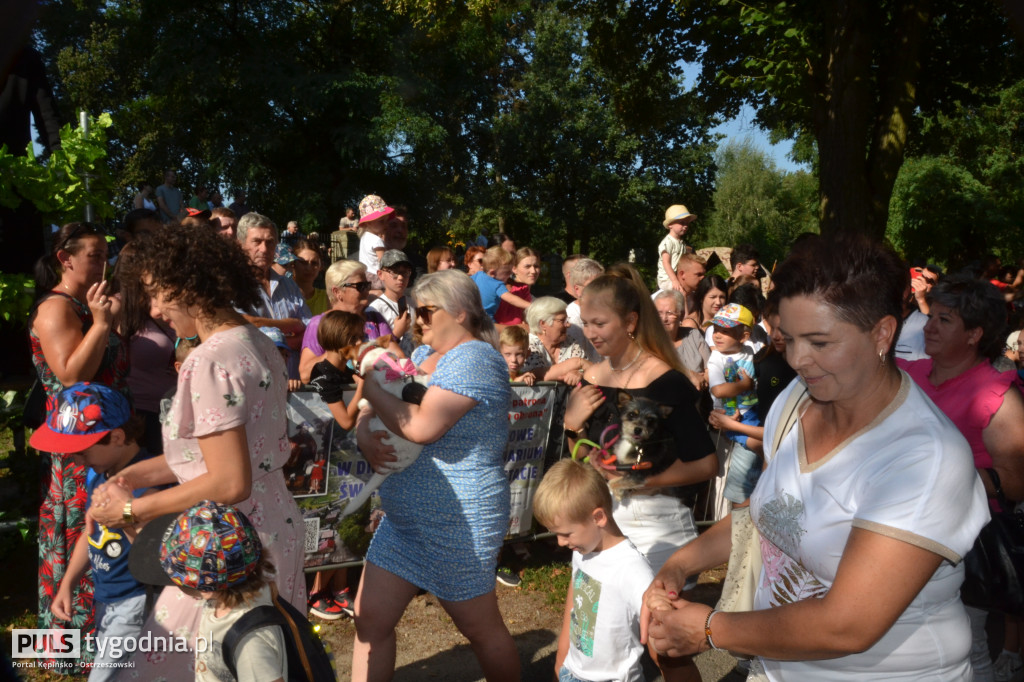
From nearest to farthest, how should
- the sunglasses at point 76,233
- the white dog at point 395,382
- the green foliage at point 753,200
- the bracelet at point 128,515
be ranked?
the bracelet at point 128,515
the white dog at point 395,382
the sunglasses at point 76,233
the green foliage at point 753,200

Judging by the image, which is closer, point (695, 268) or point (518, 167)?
point (695, 268)

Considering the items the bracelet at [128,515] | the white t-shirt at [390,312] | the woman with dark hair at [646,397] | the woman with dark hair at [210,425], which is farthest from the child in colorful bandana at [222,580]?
the white t-shirt at [390,312]

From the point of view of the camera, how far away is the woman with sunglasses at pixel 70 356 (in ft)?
13.9

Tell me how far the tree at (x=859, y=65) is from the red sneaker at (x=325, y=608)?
28.0 ft

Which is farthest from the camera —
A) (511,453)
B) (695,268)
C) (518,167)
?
(518,167)

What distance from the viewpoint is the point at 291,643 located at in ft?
7.91

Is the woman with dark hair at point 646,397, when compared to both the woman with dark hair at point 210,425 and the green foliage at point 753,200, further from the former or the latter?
the green foliage at point 753,200

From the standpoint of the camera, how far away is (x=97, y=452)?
3293 mm

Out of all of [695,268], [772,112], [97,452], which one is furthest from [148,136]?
[97,452]

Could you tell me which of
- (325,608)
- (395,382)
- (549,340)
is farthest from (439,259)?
(395,382)

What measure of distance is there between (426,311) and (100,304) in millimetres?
1861

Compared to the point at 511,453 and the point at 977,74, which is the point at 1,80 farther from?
the point at 977,74

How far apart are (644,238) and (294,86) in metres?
14.5

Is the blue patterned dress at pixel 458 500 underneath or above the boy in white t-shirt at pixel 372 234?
underneath
